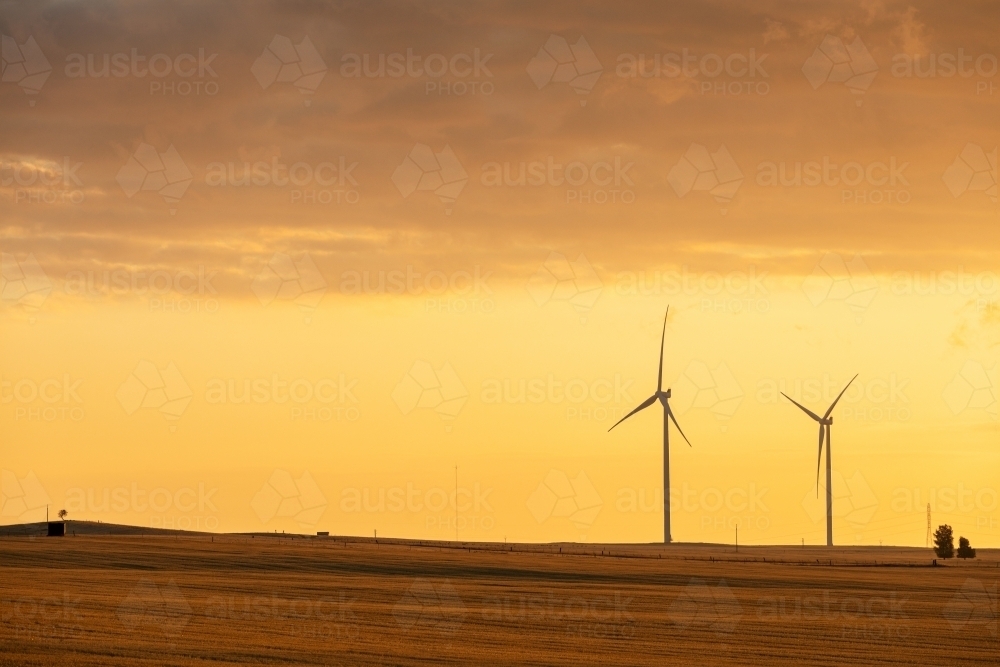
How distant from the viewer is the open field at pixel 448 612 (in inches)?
2178

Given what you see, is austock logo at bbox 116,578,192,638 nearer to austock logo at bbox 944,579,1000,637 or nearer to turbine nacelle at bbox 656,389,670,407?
austock logo at bbox 944,579,1000,637

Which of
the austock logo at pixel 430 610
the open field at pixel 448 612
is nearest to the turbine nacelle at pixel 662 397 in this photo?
the open field at pixel 448 612


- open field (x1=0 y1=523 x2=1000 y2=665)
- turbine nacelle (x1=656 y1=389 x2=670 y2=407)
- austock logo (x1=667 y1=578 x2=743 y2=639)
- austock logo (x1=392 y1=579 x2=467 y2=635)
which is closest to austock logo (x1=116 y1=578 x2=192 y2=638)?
open field (x1=0 y1=523 x2=1000 y2=665)

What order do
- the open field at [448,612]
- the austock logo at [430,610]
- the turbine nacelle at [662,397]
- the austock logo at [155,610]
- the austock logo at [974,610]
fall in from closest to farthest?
the open field at [448,612]
the austock logo at [155,610]
the austock logo at [430,610]
the austock logo at [974,610]
the turbine nacelle at [662,397]

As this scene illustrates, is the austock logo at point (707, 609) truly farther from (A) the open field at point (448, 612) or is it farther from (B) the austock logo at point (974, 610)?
(B) the austock logo at point (974, 610)

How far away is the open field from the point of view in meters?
55.3

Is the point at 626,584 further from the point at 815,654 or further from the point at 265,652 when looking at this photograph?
the point at 265,652

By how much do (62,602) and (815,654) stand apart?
37500mm

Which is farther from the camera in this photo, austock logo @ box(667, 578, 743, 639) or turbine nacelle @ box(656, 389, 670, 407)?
turbine nacelle @ box(656, 389, 670, 407)

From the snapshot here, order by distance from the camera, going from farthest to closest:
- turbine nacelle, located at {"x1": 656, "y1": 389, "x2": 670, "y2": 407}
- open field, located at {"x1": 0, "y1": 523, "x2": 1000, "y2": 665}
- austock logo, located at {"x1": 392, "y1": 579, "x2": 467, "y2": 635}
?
turbine nacelle, located at {"x1": 656, "y1": 389, "x2": 670, "y2": 407}
austock logo, located at {"x1": 392, "y1": 579, "x2": 467, "y2": 635}
open field, located at {"x1": 0, "y1": 523, "x2": 1000, "y2": 665}

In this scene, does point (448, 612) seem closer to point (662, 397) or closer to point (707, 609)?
point (707, 609)

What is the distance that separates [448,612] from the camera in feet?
259

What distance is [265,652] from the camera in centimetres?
5306

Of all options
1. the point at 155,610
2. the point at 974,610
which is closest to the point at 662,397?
the point at 974,610
